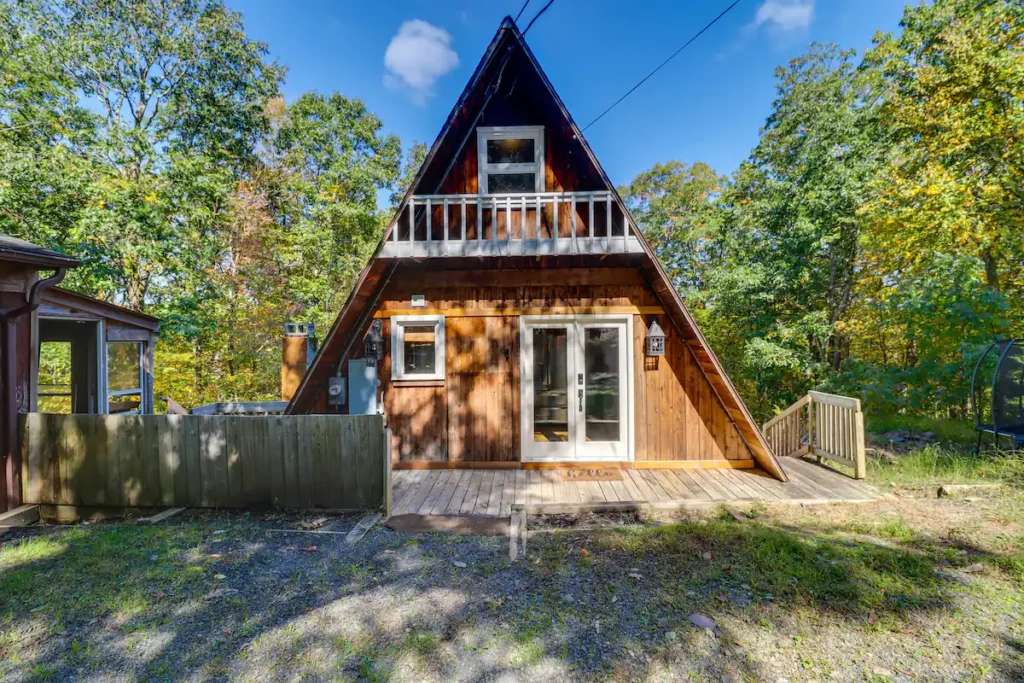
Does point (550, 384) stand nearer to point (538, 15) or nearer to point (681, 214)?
point (538, 15)

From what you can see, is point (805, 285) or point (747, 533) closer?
point (747, 533)

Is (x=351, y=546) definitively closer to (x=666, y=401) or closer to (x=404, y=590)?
(x=404, y=590)

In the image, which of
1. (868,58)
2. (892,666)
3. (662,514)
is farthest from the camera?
(868,58)

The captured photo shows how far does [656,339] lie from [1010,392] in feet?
17.1

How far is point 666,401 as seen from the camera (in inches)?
221

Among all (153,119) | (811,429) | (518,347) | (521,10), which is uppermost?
(153,119)

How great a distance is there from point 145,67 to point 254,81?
2.70m

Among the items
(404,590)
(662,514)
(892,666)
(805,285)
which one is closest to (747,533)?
(662,514)

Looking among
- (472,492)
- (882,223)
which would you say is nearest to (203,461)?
(472,492)

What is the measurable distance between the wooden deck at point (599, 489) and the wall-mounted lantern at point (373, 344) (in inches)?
63.5

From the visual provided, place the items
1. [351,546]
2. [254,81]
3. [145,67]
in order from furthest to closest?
[254,81], [145,67], [351,546]

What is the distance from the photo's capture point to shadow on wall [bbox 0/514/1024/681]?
2.17 m

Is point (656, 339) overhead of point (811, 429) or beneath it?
overhead

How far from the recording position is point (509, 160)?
19.0 ft
